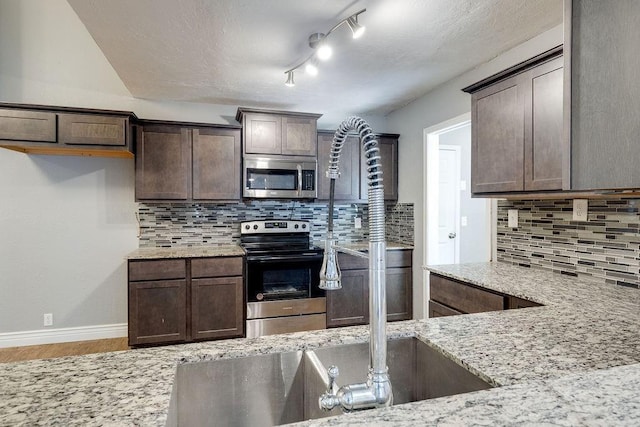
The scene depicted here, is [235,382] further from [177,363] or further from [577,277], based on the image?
[577,277]

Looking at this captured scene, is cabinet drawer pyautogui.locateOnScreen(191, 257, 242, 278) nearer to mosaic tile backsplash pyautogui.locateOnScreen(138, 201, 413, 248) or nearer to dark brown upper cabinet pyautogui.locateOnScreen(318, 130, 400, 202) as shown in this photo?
mosaic tile backsplash pyautogui.locateOnScreen(138, 201, 413, 248)

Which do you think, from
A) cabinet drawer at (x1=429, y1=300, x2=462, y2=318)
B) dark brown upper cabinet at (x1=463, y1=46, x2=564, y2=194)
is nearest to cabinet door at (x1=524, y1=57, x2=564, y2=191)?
dark brown upper cabinet at (x1=463, y1=46, x2=564, y2=194)

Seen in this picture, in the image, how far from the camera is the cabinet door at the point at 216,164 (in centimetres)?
337

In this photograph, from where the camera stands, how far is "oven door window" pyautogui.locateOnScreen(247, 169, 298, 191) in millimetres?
3434

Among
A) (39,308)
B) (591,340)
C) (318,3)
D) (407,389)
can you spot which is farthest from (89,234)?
(591,340)

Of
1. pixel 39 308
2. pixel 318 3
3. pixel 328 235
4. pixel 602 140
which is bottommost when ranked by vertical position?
pixel 39 308

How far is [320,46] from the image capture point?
2.30m

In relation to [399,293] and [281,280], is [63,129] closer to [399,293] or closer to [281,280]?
[281,280]

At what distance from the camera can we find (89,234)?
3475 millimetres

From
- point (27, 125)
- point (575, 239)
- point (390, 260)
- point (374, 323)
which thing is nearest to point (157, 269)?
point (27, 125)

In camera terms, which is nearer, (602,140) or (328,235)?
(602,140)

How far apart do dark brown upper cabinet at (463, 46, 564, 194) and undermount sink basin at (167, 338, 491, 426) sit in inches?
47.5

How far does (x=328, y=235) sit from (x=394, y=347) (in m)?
0.40

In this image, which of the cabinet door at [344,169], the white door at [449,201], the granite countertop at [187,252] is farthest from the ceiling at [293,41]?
the granite countertop at [187,252]
